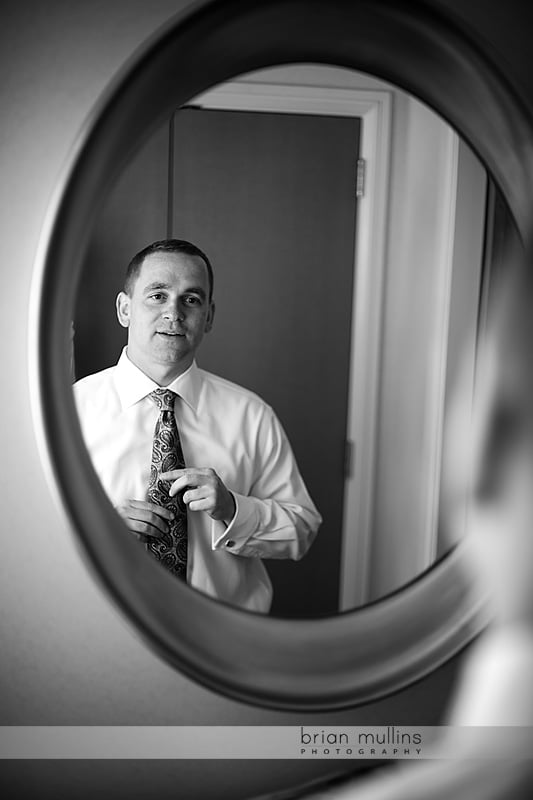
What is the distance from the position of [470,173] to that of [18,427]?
47 cm

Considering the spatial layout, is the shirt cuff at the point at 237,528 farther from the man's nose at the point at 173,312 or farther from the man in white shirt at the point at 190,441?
the man's nose at the point at 173,312

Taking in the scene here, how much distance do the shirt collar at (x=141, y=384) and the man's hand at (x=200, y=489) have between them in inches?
2.5

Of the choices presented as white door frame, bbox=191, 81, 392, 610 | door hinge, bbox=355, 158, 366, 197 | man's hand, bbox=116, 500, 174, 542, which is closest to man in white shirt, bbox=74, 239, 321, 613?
man's hand, bbox=116, 500, 174, 542

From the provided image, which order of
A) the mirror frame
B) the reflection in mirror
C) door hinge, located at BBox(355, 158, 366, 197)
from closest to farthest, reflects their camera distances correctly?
1. the mirror frame
2. the reflection in mirror
3. door hinge, located at BBox(355, 158, 366, 197)

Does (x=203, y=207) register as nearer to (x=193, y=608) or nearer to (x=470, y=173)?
(x=470, y=173)

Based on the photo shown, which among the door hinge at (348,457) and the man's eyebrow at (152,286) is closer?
the man's eyebrow at (152,286)

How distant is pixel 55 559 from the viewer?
24.3 inches

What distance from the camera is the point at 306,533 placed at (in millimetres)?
715

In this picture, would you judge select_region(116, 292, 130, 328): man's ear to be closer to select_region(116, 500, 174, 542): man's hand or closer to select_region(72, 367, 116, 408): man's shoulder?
select_region(72, 367, 116, 408): man's shoulder

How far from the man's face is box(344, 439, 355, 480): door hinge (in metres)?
0.19

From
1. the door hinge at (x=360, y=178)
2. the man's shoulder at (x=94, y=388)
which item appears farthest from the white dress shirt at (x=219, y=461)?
the door hinge at (x=360, y=178)

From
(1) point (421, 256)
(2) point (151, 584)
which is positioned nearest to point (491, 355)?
(2) point (151, 584)

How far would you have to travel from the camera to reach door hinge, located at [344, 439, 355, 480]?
759mm

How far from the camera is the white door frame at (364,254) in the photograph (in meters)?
0.77
